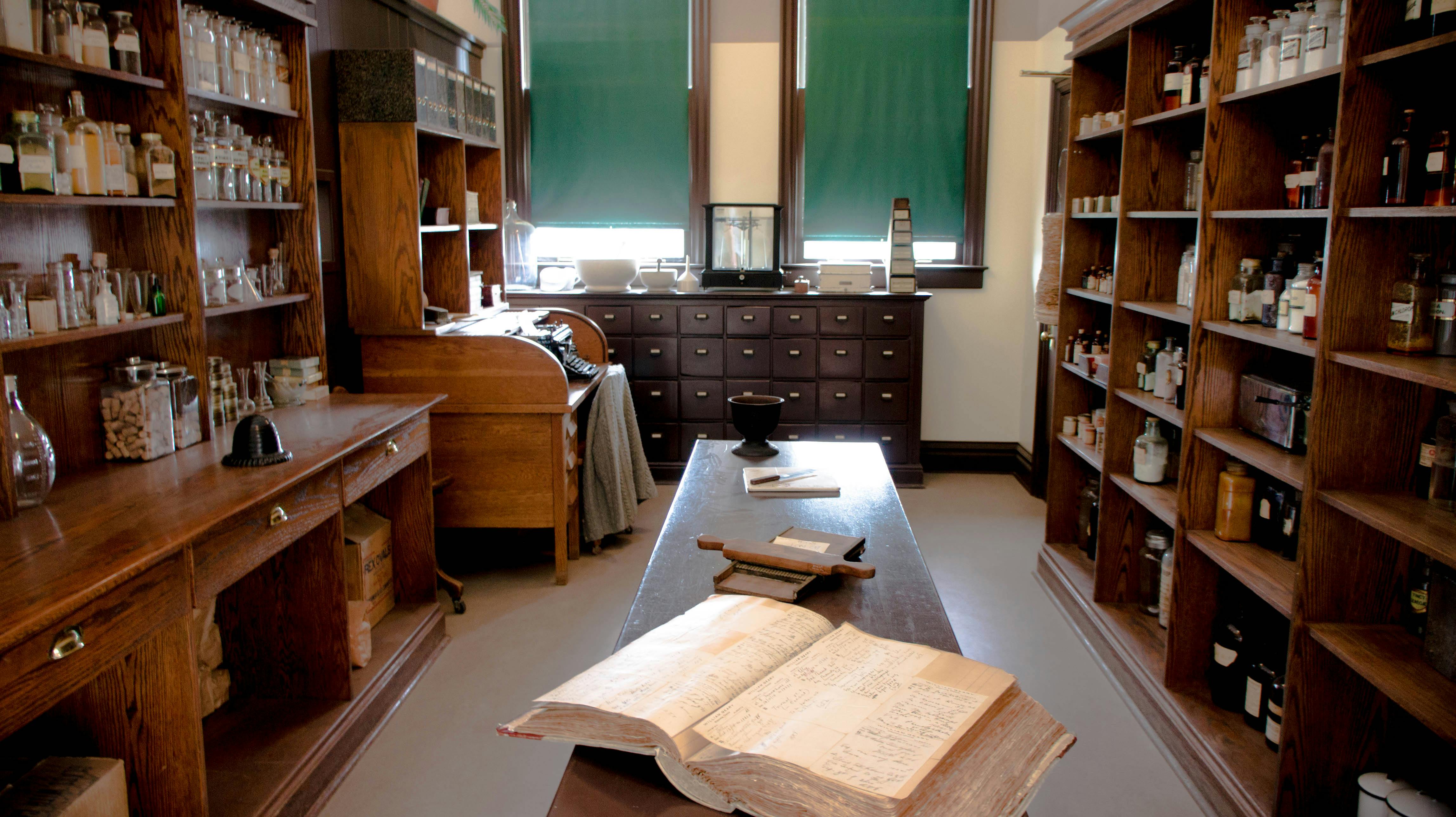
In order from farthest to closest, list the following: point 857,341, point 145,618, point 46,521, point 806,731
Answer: point 857,341 → point 46,521 → point 145,618 → point 806,731

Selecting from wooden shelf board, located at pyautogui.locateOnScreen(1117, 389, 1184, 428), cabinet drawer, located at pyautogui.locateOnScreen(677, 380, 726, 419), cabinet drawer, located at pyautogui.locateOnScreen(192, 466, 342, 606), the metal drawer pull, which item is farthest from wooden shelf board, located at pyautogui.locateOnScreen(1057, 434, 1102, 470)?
the metal drawer pull

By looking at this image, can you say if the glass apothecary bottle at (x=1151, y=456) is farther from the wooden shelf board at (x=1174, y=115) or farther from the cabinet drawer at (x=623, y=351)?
the cabinet drawer at (x=623, y=351)

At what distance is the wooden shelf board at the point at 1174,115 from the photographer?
2953 mm

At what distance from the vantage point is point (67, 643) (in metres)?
1.52

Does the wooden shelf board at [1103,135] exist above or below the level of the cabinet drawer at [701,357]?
above

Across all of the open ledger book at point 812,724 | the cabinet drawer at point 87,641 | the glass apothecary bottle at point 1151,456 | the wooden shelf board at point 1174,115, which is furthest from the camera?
the glass apothecary bottle at point 1151,456

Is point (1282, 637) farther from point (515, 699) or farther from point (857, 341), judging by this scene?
point (857, 341)

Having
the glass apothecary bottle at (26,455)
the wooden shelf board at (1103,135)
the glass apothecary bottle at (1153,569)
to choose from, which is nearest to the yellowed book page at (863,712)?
the glass apothecary bottle at (26,455)

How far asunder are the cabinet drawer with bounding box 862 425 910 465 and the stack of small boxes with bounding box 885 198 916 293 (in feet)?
2.54

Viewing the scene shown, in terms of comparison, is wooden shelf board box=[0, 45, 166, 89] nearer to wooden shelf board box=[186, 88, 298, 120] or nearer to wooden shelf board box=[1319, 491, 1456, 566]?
wooden shelf board box=[186, 88, 298, 120]

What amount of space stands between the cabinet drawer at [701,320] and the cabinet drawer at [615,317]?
276 millimetres

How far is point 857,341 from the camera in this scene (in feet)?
18.1

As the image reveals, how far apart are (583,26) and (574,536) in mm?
3133

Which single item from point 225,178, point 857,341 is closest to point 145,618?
A: point 225,178
